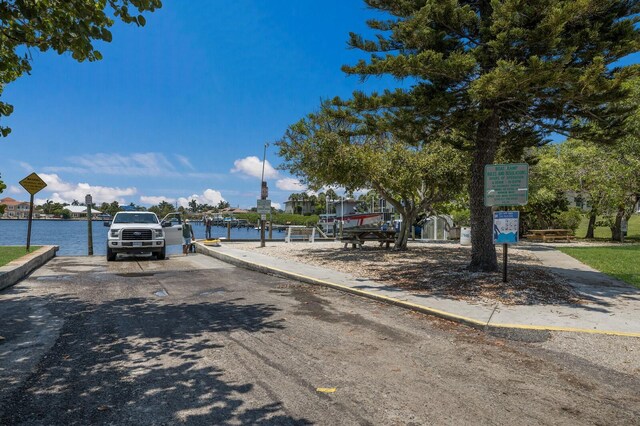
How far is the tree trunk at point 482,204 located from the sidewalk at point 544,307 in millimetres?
1933

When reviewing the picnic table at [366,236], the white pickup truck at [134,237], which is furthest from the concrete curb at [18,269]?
the picnic table at [366,236]

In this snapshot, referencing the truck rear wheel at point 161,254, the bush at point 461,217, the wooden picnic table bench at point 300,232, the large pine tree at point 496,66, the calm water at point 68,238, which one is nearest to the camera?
the large pine tree at point 496,66

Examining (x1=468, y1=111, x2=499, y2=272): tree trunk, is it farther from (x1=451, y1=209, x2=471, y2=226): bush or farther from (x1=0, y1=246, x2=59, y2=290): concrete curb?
(x1=451, y1=209, x2=471, y2=226): bush

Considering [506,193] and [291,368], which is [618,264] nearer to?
[506,193]

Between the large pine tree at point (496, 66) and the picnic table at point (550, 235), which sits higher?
the large pine tree at point (496, 66)

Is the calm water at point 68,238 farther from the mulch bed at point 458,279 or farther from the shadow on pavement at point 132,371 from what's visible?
the shadow on pavement at point 132,371

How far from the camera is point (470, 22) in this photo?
9703 mm

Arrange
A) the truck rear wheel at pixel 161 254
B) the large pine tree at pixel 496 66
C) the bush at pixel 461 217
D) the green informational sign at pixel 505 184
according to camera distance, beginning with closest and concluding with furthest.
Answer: the large pine tree at pixel 496 66
the green informational sign at pixel 505 184
the truck rear wheel at pixel 161 254
the bush at pixel 461 217

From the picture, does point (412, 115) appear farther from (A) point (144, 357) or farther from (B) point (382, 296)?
(A) point (144, 357)

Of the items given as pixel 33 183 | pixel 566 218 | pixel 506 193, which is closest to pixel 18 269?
pixel 33 183

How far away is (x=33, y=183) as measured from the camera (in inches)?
706

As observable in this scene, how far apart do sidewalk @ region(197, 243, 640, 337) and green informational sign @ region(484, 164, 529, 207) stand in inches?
92.1

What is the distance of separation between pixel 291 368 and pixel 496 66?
8.15m

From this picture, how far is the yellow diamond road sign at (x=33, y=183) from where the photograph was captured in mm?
17719
